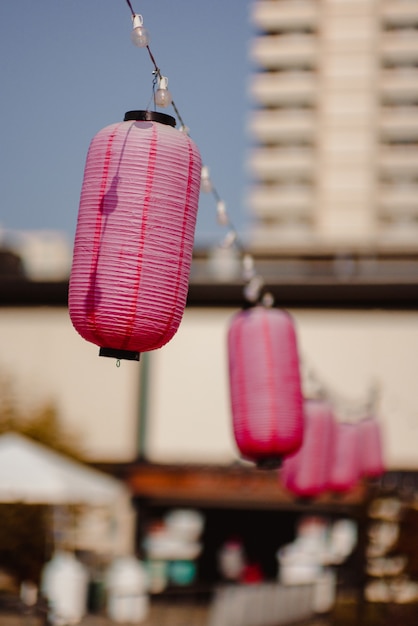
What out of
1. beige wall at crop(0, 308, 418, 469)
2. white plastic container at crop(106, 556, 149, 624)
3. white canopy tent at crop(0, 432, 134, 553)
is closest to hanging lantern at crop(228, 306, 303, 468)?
white canopy tent at crop(0, 432, 134, 553)

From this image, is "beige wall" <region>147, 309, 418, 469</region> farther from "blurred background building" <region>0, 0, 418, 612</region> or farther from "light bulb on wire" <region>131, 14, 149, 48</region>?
"light bulb on wire" <region>131, 14, 149, 48</region>

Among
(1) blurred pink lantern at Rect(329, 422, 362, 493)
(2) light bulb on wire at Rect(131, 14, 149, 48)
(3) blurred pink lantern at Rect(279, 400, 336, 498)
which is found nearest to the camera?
(2) light bulb on wire at Rect(131, 14, 149, 48)

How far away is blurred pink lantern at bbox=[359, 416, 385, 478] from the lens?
17.5m

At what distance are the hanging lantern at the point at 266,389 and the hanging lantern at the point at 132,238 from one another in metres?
3.65

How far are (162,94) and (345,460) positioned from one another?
409 inches

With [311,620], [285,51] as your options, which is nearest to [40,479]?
[311,620]

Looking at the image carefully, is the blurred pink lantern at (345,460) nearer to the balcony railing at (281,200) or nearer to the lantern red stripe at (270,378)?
the lantern red stripe at (270,378)

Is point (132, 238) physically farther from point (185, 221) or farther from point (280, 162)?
point (280, 162)

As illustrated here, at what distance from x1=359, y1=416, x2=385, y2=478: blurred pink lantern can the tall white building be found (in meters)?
53.5

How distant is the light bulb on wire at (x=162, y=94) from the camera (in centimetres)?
599

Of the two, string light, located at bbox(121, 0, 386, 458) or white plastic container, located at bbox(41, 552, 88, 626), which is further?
white plastic container, located at bbox(41, 552, 88, 626)

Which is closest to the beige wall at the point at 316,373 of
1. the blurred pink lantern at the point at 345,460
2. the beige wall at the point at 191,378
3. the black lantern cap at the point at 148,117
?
the beige wall at the point at 191,378

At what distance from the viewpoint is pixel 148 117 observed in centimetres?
602

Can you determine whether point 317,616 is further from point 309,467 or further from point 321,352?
point 321,352
